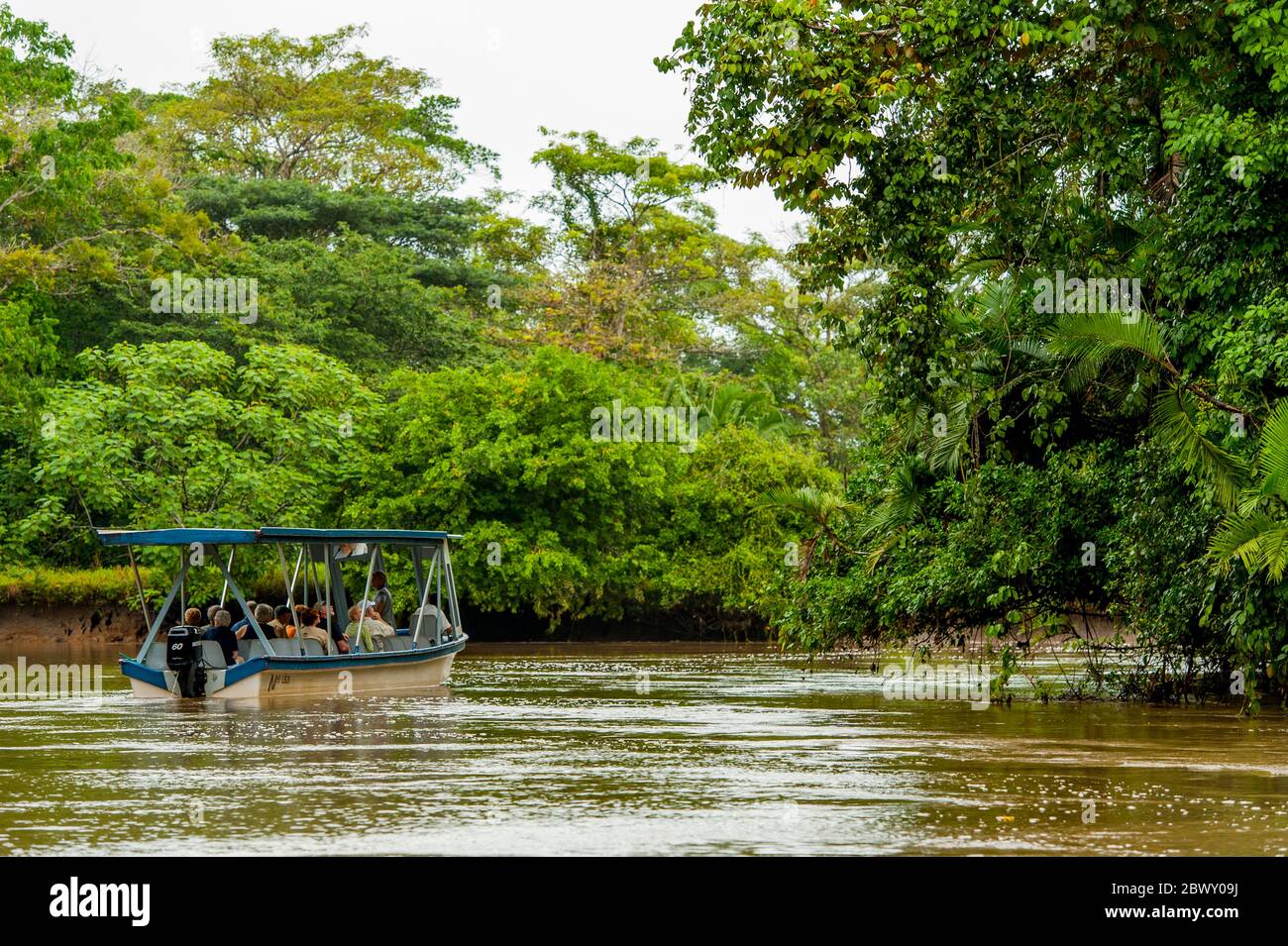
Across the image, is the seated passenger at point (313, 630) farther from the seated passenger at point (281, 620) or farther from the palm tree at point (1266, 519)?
the palm tree at point (1266, 519)

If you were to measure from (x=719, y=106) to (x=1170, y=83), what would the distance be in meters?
4.97

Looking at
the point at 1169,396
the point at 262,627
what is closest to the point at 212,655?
the point at 262,627

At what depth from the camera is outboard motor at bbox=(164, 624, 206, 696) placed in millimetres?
21453

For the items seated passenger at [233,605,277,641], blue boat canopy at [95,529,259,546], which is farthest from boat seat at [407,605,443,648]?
blue boat canopy at [95,529,259,546]

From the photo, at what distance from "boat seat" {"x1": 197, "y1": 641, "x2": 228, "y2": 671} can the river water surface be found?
2.13 ft

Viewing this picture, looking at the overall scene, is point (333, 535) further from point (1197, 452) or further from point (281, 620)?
point (1197, 452)

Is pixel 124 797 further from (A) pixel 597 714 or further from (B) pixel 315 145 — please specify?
(B) pixel 315 145

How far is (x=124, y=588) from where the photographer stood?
41.4m

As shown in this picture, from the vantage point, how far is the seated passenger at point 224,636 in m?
22.2

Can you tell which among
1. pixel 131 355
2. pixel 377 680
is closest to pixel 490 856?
pixel 377 680

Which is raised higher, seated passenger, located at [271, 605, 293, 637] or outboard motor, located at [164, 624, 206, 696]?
seated passenger, located at [271, 605, 293, 637]

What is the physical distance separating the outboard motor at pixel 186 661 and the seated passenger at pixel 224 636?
0.45 meters

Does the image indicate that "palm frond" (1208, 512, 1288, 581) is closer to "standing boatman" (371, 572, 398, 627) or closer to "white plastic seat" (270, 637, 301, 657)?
"white plastic seat" (270, 637, 301, 657)

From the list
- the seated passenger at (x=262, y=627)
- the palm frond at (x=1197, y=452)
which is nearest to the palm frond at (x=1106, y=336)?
the palm frond at (x=1197, y=452)
